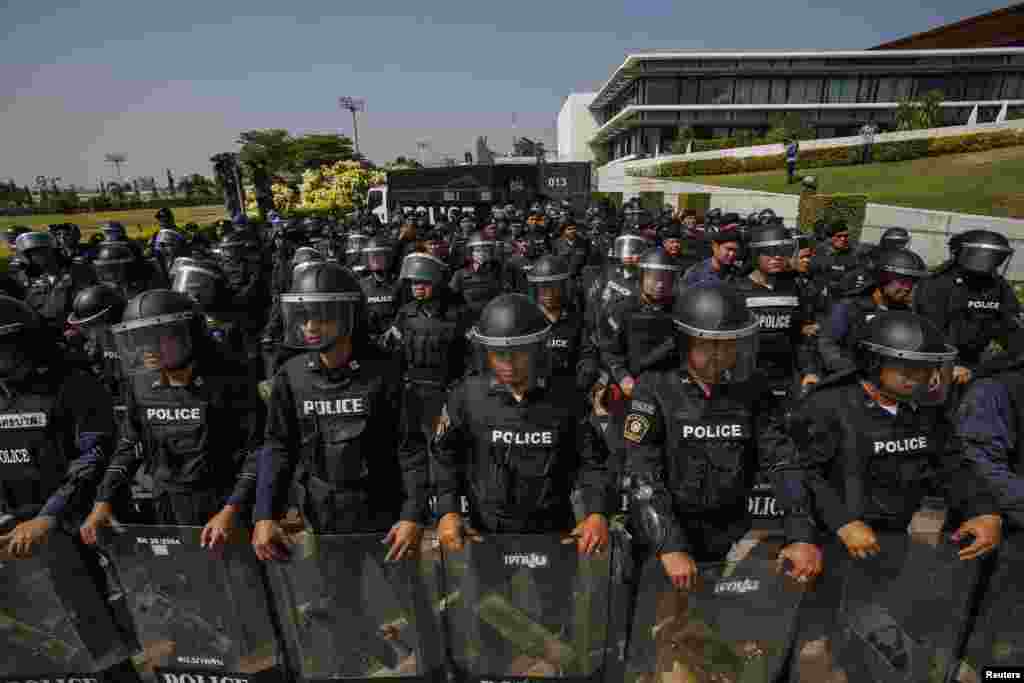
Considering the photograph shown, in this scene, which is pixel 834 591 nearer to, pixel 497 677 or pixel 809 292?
pixel 497 677

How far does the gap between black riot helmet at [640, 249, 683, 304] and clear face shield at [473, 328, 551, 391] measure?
2.61m

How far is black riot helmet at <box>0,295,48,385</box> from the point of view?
2.89 meters

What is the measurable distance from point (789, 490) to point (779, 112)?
5948 centimetres

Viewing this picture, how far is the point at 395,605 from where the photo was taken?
105 inches

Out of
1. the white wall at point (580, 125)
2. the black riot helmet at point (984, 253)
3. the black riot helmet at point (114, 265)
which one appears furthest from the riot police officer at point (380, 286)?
the white wall at point (580, 125)

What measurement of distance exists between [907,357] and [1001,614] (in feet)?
4.37

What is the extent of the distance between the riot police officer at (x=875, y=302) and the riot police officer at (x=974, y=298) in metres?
0.35

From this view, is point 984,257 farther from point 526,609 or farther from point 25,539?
point 25,539

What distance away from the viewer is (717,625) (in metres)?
2.45

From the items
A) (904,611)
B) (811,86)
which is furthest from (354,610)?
(811,86)

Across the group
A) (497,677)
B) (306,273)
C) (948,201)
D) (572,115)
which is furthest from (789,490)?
(572,115)

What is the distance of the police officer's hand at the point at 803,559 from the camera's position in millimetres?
2348

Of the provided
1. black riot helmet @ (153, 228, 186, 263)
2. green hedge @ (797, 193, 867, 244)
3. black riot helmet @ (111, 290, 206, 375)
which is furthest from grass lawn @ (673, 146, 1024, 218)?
black riot helmet @ (153, 228, 186, 263)

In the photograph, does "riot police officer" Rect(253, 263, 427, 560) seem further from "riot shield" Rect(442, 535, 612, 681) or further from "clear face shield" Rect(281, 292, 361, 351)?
"riot shield" Rect(442, 535, 612, 681)
